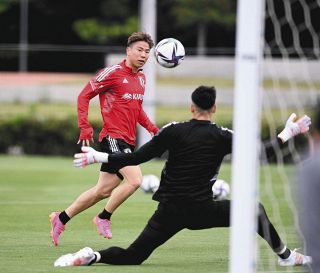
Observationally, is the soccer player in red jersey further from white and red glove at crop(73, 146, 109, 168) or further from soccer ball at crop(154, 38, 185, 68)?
white and red glove at crop(73, 146, 109, 168)

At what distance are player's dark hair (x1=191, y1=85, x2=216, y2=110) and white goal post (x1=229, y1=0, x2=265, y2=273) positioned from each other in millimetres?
1660

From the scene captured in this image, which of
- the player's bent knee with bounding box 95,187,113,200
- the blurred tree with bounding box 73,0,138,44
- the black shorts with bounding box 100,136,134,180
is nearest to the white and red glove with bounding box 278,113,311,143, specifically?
the player's bent knee with bounding box 95,187,113,200

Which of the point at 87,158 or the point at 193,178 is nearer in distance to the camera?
the point at 87,158

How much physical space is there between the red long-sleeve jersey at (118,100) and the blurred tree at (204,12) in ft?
113

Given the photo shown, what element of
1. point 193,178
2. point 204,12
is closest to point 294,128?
point 193,178

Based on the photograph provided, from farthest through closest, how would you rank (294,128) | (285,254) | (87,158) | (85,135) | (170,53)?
(170,53)
(85,135)
(285,254)
(294,128)
(87,158)

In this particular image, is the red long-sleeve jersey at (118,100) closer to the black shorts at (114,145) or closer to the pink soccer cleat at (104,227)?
the black shorts at (114,145)

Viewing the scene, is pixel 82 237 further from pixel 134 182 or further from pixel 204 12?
pixel 204 12

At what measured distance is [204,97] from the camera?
878 centimetres

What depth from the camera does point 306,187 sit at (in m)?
5.78

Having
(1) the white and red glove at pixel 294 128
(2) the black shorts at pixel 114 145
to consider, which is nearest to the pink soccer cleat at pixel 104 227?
(2) the black shorts at pixel 114 145

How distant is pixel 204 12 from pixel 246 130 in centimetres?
4051

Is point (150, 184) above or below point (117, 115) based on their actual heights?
below

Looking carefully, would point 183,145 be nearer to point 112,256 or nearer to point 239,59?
point 112,256
